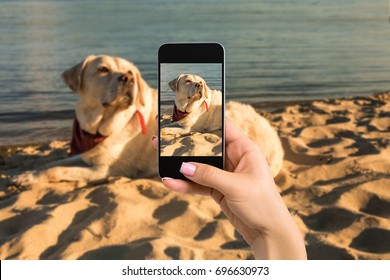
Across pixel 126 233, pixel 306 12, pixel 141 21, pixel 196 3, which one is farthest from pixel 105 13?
pixel 126 233

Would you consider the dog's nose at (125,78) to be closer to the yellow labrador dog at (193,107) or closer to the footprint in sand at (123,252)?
the footprint in sand at (123,252)

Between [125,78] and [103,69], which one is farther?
[103,69]

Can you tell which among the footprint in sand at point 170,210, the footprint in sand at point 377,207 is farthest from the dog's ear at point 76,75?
the footprint in sand at point 377,207

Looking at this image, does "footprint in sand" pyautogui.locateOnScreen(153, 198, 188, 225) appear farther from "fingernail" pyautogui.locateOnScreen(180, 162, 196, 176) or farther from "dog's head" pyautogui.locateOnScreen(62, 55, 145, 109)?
"fingernail" pyautogui.locateOnScreen(180, 162, 196, 176)

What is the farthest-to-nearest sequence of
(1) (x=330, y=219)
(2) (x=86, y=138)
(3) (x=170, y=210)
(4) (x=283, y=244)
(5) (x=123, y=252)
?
(2) (x=86, y=138), (3) (x=170, y=210), (1) (x=330, y=219), (5) (x=123, y=252), (4) (x=283, y=244)

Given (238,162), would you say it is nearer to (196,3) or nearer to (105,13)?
(105,13)

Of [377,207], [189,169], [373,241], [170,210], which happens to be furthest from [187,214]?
[189,169]

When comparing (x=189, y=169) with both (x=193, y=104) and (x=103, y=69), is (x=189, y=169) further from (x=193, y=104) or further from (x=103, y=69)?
(x=103, y=69)
